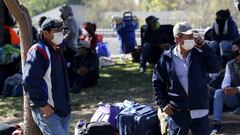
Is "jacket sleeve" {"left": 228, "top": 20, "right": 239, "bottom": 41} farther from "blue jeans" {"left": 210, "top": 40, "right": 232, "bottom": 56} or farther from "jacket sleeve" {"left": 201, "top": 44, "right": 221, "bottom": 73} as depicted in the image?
"jacket sleeve" {"left": 201, "top": 44, "right": 221, "bottom": 73}

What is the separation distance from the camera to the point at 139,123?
→ 6777 millimetres

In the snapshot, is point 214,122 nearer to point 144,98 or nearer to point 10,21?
point 144,98

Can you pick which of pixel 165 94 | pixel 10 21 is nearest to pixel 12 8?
pixel 165 94

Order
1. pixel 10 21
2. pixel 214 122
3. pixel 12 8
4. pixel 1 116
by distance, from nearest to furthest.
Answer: pixel 12 8 → pixel 214 122 → pixel 1 116 → pixel 10 21

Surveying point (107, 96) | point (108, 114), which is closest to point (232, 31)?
point (107, 96)

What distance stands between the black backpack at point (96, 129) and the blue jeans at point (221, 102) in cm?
166

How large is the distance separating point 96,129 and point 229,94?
216 centimetres

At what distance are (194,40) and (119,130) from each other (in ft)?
6.62

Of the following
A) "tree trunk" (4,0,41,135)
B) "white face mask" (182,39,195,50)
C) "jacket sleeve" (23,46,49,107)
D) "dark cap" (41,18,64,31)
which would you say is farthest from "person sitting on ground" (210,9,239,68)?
"jacket sleeve" (23,46,49,107)

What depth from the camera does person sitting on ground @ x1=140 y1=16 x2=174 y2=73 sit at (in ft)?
42.8

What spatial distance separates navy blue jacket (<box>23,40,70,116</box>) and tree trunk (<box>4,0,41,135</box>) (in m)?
1.43

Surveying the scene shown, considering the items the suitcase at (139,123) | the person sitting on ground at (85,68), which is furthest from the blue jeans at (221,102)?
the person sitting on ground at (85,68)

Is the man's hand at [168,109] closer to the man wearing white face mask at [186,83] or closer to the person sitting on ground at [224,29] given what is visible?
the man wearing white face mask at [186,83]

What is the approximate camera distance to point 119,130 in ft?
22.9
